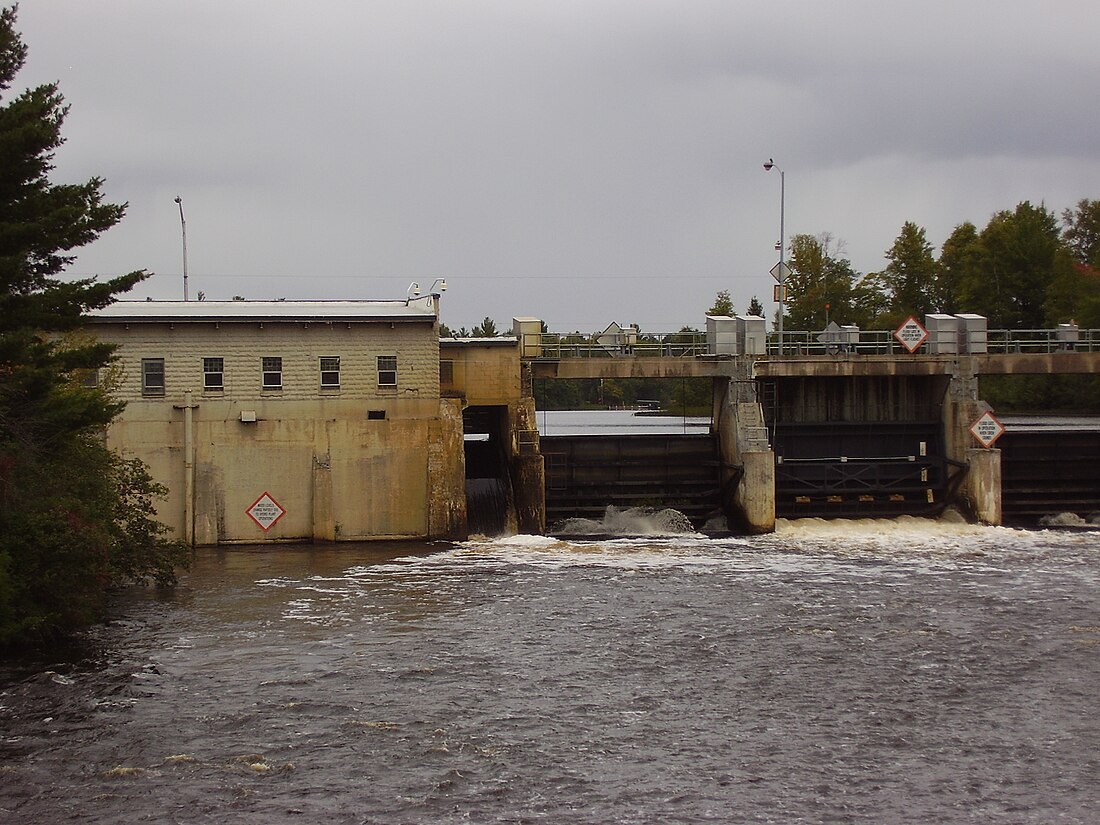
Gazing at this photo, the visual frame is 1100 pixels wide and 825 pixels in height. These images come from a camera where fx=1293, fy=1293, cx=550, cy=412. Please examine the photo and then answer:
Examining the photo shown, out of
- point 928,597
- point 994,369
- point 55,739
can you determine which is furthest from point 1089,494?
point 55,739

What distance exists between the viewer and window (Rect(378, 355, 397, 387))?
138 ft

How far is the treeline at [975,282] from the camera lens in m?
94.2

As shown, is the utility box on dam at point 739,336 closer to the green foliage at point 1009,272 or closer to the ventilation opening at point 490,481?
the ventilation opening at point 490,481

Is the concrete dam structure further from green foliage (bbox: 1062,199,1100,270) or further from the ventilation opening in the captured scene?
green foliage (bbox: 1062,199,1100,270)

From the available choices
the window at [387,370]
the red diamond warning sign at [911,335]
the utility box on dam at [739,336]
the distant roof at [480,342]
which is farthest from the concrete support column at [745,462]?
the window at [387,370]

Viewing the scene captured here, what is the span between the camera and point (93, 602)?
2853 centimetres

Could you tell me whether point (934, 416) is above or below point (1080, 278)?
below

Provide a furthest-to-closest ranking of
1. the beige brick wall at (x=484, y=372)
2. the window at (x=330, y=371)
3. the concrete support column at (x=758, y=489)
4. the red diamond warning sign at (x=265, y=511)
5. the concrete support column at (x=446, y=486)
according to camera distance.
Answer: the beige brick wall at (x=484, y=372) → the concrete support column at (x=758, y=489) → the window at (x=330, y=371) → the red diamond warning sign at (x=265, y=511) → the concrete support column at (x=446, y=486)

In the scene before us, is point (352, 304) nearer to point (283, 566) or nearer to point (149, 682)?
point (283, 566)

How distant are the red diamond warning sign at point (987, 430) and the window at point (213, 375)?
2561 cm

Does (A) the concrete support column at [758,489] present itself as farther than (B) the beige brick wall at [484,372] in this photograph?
No

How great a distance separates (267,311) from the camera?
141 feet

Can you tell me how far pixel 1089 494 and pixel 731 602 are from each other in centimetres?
2190

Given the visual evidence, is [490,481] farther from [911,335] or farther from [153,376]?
[911,335]
